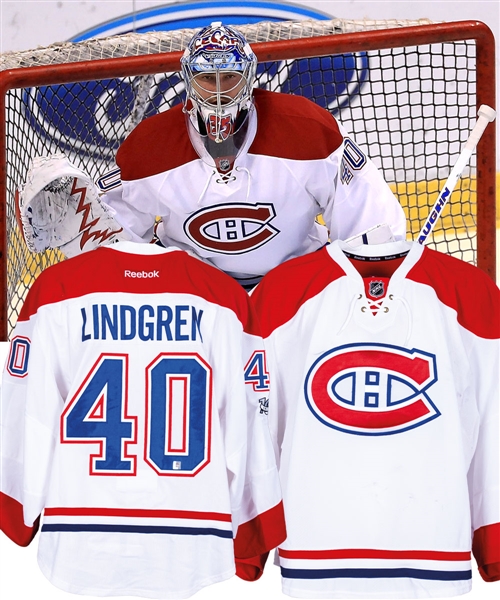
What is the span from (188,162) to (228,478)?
2.42ft

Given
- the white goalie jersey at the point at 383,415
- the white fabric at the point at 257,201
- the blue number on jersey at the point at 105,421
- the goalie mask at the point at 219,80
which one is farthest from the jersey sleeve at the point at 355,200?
the blue number on jersey at the point at 105,421

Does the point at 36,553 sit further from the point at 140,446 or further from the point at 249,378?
the point at 249,378

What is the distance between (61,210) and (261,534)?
2.51 ft

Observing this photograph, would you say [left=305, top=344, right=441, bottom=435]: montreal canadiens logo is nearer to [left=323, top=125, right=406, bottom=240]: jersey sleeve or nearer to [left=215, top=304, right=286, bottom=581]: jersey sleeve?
[left=215, top=304, right=286, bottom=581]: jersey sleeve

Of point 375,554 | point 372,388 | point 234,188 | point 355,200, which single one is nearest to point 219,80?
point 234,188

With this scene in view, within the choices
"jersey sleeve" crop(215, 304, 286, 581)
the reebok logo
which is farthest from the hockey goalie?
"jersey sleeve" crop(215, 304, 286, 581)

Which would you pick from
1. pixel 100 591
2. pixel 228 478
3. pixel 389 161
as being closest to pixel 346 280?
pixel 228 478

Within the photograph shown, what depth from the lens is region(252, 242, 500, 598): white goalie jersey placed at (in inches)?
72.1

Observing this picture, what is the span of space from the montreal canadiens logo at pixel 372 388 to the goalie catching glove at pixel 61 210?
23.5 inches

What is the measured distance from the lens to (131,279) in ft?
5.82

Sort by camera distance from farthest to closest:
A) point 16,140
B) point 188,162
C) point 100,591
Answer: point 16,140 < point 188,162 < point 100,591

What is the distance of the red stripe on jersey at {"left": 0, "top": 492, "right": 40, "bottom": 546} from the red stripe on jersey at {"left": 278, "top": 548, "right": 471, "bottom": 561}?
46 centimetres

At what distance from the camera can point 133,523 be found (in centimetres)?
178

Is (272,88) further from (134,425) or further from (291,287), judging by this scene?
(134,425)
